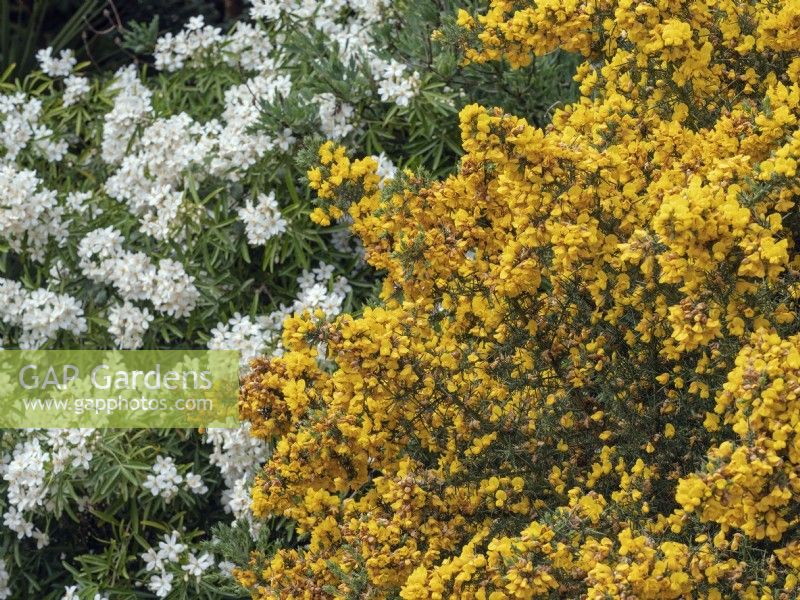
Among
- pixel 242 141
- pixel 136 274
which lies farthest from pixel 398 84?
pixel 136 274

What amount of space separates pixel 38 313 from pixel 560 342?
6.95 ft

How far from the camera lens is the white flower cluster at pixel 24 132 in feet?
17.0

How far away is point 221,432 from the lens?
4.20 m

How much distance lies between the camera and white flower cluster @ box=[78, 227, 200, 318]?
4.48 m

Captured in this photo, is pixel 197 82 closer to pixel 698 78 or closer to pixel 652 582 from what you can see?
pixel 698 78

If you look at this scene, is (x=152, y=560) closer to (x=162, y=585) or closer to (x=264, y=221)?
(x=162, y=585)

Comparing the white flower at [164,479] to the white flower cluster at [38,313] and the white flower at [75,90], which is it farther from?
the white flower at [75,90]

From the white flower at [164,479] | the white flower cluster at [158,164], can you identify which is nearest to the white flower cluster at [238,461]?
the white flower at [164,479]

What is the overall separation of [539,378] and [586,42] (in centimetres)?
92

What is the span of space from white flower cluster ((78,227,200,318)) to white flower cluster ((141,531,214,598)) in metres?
0.79

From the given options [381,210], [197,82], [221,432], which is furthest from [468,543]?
[197,82]

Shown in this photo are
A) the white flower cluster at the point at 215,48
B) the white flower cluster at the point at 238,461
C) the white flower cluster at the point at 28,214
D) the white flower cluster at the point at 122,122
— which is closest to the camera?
the white flower cluster at the point at 238,461

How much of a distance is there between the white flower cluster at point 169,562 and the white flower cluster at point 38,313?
88 cm

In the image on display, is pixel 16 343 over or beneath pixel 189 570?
over
